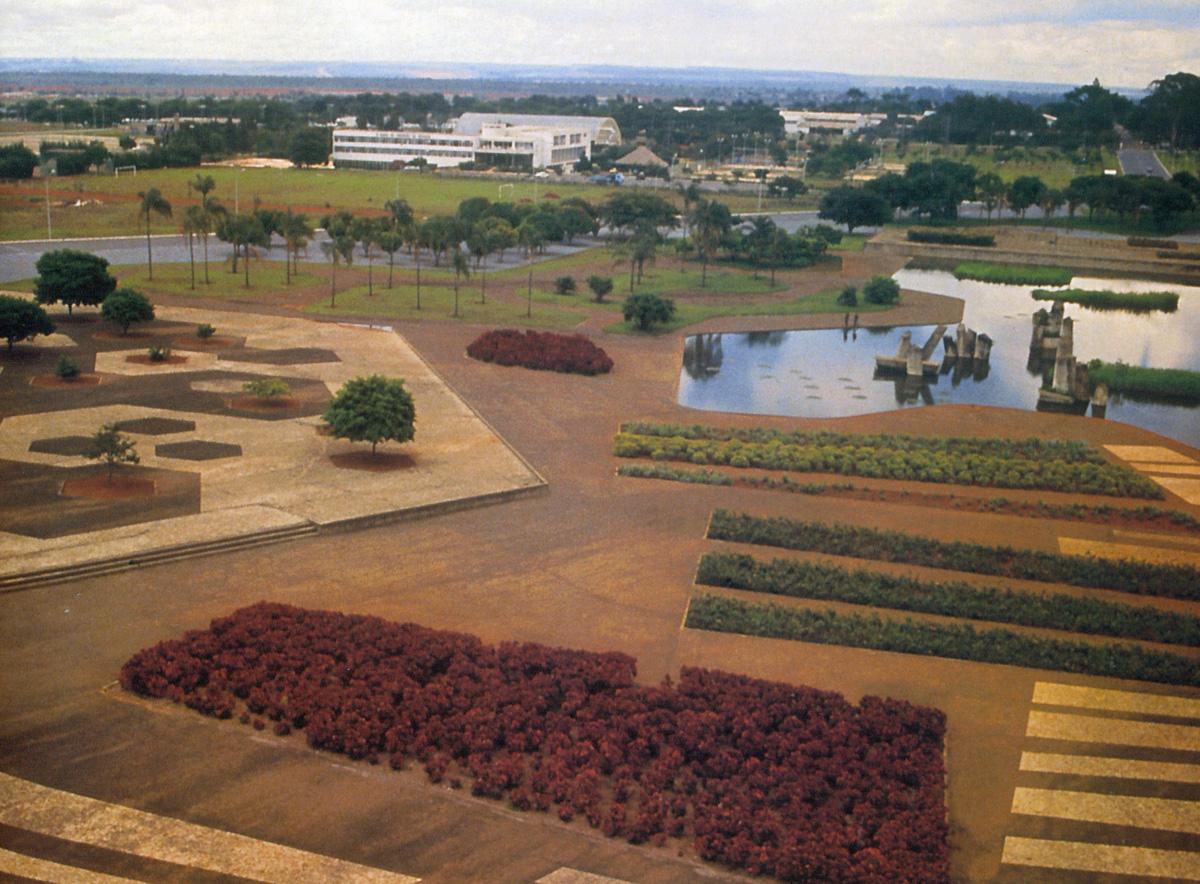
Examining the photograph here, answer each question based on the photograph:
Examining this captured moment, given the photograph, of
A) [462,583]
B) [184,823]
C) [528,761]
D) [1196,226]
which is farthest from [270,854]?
[1196,226]

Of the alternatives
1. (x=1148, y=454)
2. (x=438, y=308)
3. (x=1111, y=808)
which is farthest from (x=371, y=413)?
(x=438, y=308)

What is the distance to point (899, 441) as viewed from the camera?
28562mm

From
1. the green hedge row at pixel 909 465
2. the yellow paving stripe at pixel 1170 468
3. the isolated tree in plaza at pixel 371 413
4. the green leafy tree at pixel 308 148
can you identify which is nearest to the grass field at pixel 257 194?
the green leafy tree at pixel 308 148

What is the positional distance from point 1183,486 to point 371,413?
1758cm

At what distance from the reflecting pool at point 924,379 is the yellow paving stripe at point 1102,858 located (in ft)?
64.7

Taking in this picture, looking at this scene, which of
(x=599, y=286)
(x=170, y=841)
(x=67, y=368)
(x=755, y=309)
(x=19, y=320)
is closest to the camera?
(x=170, y=841)

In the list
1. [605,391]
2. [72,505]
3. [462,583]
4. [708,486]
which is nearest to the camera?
[462,583]

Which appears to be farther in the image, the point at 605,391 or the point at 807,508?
the point at 605,391

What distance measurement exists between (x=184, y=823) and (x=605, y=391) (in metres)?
21.4

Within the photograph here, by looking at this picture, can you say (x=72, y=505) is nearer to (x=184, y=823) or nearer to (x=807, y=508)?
(x=184, y=823)

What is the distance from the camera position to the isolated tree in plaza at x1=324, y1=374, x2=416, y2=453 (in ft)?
79.6

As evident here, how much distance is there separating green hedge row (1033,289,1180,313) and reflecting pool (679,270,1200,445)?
1.53ft

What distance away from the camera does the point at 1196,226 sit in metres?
69.7

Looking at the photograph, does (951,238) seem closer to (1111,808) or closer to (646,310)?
(646,310)
